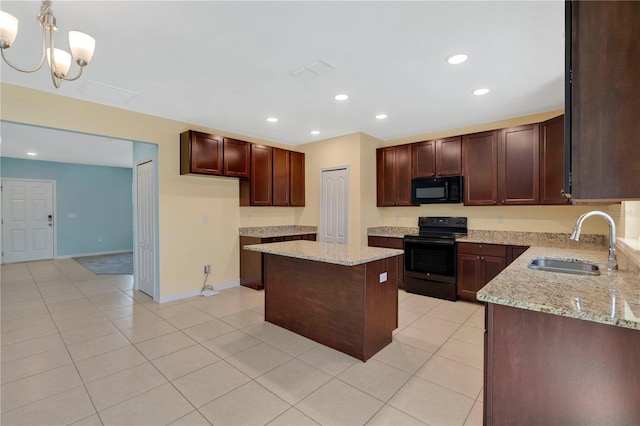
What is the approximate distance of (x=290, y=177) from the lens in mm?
5574

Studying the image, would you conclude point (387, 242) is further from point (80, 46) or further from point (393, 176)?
point (80, 46)

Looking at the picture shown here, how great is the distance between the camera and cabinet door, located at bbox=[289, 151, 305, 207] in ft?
18.4

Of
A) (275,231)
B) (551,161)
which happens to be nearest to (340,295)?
(275,231)

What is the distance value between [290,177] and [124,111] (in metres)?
2.72

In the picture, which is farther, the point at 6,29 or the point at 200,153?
the point at 200,153

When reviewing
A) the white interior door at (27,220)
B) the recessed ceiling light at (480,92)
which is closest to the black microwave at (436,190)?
the recessed ceiling light at (480,92)

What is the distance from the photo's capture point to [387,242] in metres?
4.88

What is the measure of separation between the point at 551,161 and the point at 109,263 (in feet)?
28.9

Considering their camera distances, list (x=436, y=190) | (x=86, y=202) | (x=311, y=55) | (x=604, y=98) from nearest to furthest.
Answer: (x=604, y=98) → (x=311, y=55) → (x=436, y=190) → (x=86, y=202)

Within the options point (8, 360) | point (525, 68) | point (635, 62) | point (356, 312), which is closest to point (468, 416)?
point (356, 312)

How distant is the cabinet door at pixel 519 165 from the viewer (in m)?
3.81

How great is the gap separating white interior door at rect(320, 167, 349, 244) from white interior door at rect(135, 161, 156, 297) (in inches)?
108

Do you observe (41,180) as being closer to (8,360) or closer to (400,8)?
(8,360)

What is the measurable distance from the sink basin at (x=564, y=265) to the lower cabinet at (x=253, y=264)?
348cm
